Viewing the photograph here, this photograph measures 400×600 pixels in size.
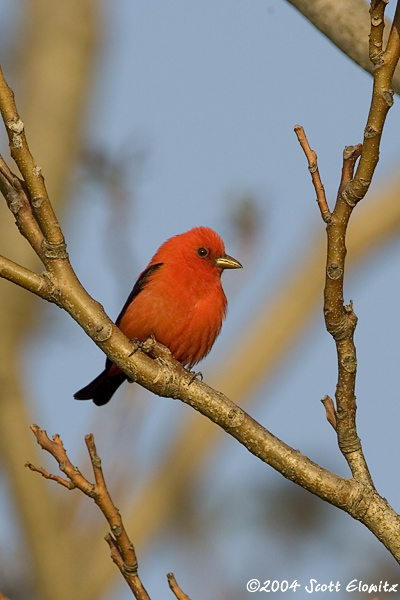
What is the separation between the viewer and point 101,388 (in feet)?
23.6

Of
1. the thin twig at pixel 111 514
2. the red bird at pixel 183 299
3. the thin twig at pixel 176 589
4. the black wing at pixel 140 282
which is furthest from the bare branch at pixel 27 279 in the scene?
the black wing at pixel 140 282

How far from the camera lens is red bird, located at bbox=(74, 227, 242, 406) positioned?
6.18m

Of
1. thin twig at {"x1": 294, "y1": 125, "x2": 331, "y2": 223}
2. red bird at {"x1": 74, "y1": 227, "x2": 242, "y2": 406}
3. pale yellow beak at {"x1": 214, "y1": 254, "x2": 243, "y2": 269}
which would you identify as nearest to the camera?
thin twig at {"x1": 294, "y1": 125, "x2": 331, "y2": 223}

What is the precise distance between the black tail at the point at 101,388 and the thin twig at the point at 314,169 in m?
3.88

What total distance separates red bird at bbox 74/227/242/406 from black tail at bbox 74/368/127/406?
0.10 metres

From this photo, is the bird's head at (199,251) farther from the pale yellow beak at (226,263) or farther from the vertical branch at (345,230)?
the vertical branch at (345,230)

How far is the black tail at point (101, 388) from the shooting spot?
283 inches

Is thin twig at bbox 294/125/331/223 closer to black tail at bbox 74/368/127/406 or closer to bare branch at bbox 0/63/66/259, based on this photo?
bare branch at bbox 0/63/66/259

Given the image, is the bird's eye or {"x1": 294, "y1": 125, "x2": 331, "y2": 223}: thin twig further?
the bird's eye

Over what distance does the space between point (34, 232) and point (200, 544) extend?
6.04 metres

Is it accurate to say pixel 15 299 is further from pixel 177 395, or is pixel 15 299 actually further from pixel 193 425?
pixel 177 395

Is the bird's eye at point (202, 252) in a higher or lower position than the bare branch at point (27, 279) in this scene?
higher

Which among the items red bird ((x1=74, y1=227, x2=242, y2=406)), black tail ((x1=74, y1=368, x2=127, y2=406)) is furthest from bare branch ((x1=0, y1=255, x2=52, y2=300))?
black tail ((x1=74, y1=368, x2=127, y2=406))

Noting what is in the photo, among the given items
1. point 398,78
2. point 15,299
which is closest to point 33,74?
point 15,299
